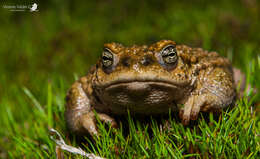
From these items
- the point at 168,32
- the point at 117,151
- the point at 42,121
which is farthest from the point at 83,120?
the point at 168,32

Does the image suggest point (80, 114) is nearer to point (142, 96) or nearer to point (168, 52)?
point (142, 96)

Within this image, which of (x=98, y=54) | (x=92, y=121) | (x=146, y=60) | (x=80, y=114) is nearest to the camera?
(x=146, y=60)

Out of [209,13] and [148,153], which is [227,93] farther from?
[209,13]

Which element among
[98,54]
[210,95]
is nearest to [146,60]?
[210,95]

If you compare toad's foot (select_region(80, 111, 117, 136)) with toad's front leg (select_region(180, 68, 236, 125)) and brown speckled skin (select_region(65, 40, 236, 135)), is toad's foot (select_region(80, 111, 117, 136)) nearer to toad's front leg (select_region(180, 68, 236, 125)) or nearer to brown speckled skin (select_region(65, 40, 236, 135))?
brown speckled skin (select_region(65, 40, 236, 135))

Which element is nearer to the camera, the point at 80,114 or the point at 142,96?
the point at 142,96

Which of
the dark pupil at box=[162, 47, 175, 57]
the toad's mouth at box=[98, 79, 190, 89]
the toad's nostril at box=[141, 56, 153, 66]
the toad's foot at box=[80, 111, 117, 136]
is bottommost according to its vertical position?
the toad's foot at box=[80, 111, 117, 136]

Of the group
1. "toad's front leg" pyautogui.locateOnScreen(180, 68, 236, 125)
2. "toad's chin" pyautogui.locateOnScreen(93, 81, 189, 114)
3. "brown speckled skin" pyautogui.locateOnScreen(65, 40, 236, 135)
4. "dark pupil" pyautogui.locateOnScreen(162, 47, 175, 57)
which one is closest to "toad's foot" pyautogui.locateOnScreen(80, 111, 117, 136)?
"brown speckled skin" pyautogui.locateOnScreen(65, 40, 236, 135)
